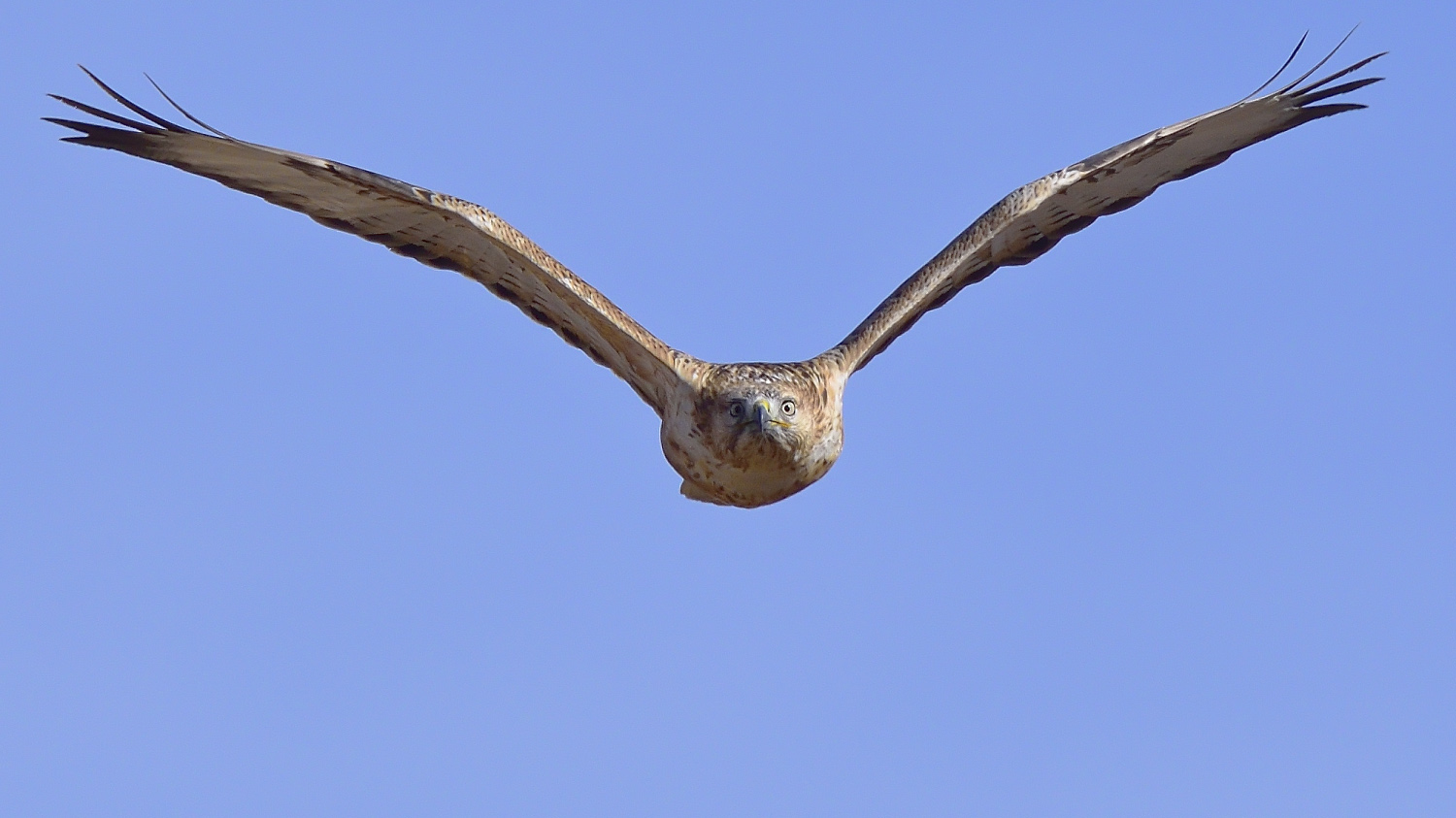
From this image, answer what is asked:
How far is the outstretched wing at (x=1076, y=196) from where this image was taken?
481 inches

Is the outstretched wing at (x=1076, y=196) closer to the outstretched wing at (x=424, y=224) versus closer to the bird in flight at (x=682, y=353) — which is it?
the bird in flight at (x=682, y=353)

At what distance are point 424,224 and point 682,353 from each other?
1.84 m

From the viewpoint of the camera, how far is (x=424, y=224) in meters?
12.1

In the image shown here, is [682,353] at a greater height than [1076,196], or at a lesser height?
lesser

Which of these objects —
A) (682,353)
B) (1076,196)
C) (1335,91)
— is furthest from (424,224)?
(1335,91)

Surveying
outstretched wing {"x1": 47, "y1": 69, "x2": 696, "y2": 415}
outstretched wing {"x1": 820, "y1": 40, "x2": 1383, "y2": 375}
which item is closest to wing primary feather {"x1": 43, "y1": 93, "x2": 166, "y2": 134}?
outstretched wing {"x1": 47, "y1": 69, "x2": 696, "y2": 415}

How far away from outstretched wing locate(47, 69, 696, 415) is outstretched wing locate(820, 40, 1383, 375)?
131 centimetres

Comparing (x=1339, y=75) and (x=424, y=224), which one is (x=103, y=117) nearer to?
(x=424, y=224)

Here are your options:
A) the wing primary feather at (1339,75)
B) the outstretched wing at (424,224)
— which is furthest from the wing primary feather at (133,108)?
the wing primary feather at (1339,75)

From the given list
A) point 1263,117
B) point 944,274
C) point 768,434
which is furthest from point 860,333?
point 1263,117

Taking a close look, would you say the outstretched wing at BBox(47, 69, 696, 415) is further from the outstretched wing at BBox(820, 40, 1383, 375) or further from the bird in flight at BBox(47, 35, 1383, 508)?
the outstretched wing at BBox(820, 40, 1383, 375)

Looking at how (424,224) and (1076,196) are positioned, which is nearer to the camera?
(424,224)

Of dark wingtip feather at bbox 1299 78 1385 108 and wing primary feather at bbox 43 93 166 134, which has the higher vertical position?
dark wingtip feather at bbox 1299 78 1385 108

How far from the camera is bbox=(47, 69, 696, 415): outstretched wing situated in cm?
1138
